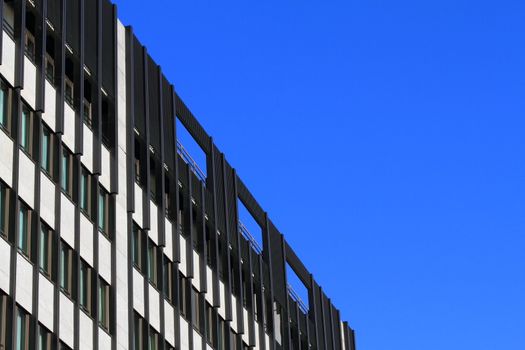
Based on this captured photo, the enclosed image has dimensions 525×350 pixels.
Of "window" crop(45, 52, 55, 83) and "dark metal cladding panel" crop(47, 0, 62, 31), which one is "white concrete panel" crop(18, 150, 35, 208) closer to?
"window" crop(45, 52, 55, 83)

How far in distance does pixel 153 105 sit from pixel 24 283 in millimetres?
16599

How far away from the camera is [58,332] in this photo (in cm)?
4459

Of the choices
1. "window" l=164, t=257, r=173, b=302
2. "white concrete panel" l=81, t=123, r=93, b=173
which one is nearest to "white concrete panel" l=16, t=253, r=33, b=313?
"white concrete panel" l=81, t=123, r=93, b=173

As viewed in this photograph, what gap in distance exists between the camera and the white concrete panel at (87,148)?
164ft

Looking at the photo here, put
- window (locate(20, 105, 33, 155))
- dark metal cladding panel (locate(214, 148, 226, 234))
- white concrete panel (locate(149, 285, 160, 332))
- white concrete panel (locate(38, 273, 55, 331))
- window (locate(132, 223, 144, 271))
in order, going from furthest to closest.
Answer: dark metal cladding panel (locate(214, 148, 226, 234))
white concrete panel (locate(149, 285, 160, 332))
window (locate(132, 223, 144, 271))
window (locate(20, 105, 33, 155))
white concrete panel (locate(38, 273, 55, 331))

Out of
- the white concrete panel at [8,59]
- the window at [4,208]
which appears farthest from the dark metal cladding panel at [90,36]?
the window at [4,208]

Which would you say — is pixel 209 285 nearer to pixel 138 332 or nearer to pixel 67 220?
pixel 138 332

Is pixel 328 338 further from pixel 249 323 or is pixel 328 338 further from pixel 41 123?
A: pixel 41 123

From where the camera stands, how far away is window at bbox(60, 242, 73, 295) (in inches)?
1825

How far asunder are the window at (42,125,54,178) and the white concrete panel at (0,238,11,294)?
477 cm

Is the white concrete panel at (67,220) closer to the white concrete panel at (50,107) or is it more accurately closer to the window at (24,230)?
the window at (24,230)

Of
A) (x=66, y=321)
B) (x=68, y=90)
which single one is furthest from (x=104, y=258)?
(x=68, y=90)

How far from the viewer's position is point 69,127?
161 ft

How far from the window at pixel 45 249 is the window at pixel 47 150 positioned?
223 cm
